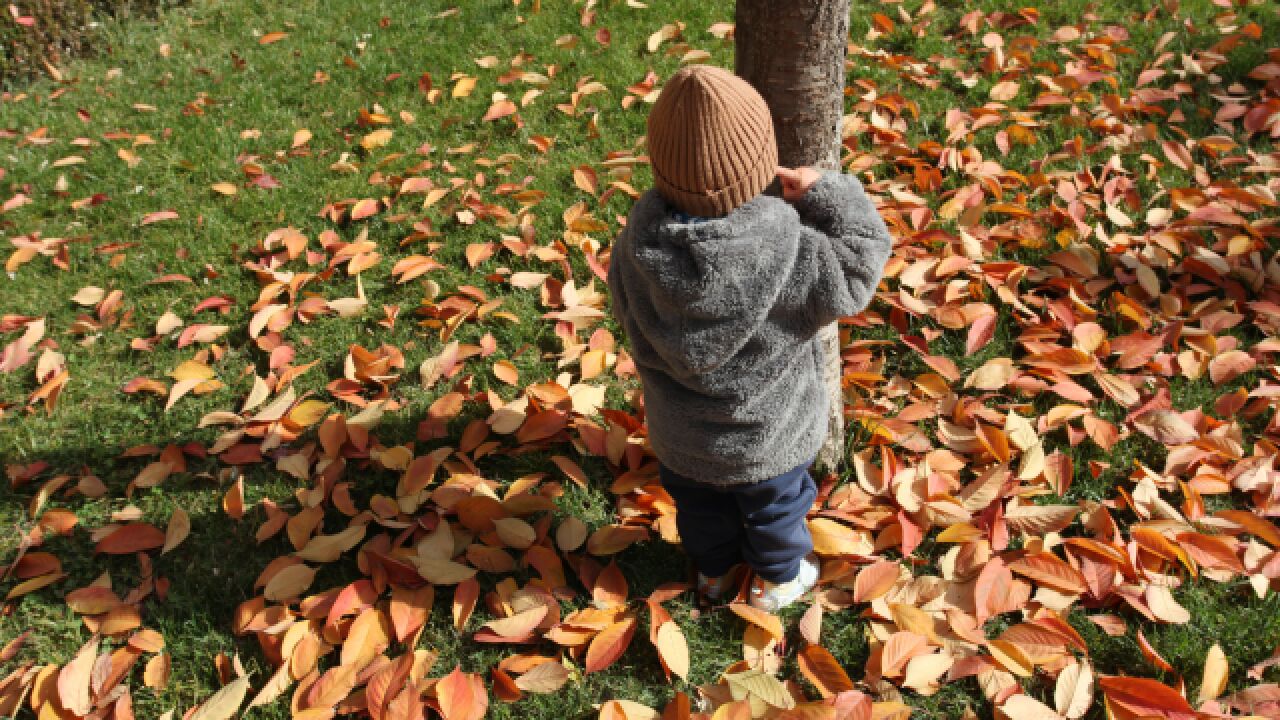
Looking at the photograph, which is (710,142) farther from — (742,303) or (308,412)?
(308,412)

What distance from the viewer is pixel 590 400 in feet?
9.08

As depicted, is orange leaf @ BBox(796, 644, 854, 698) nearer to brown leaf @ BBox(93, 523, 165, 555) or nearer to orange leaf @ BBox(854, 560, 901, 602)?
orange leaf @ BBox(854, 560, 901, 602)

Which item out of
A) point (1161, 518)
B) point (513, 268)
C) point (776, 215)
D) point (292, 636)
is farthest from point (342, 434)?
point (1161, 518)

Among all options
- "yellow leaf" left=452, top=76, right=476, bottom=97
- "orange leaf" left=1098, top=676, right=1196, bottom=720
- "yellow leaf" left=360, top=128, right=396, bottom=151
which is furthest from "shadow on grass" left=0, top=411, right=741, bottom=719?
"yellow leaf" left=452, top=76, right=476, bottom=97

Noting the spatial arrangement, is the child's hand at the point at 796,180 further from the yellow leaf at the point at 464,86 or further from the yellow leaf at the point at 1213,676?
the yellow leaf at the point at 464,86

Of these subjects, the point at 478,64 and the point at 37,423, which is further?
the point at 478,64

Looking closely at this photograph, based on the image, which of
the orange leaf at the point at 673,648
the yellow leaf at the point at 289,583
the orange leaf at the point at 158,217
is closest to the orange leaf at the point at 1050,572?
the orange leaf at the point at 673,648

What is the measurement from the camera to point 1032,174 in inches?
131

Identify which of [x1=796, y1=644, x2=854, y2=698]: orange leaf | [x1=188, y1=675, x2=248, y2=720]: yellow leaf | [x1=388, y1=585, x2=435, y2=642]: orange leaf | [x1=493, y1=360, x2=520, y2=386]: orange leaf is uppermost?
[x1=493, y1=360, x2=520, y2=386]: orange leaf

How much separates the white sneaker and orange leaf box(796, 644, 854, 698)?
14 centimetres

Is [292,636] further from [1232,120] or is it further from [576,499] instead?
[1232,120]

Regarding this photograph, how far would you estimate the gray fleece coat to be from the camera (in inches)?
60.9

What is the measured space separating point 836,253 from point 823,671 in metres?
1.03

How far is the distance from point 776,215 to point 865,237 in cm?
20
